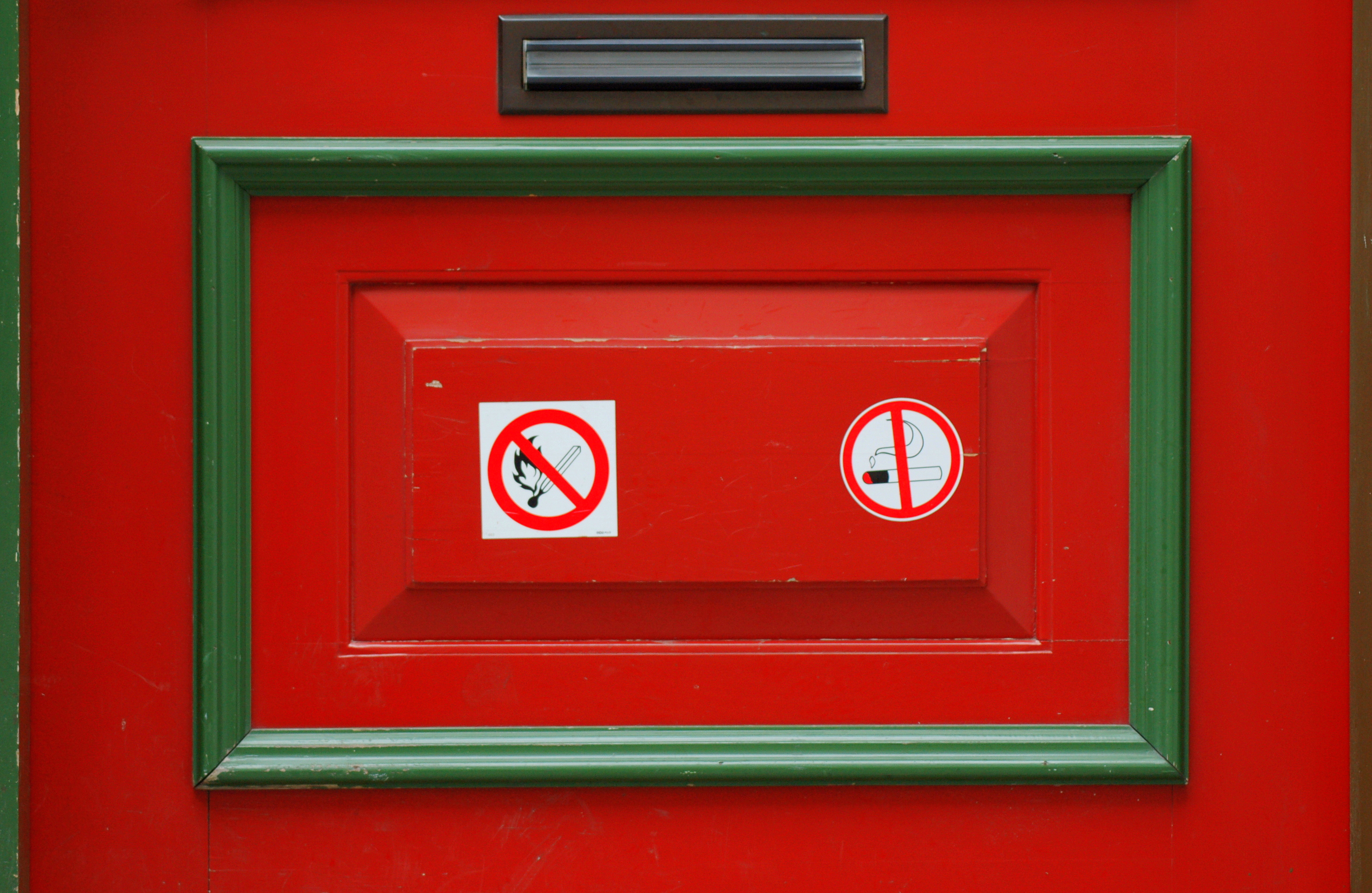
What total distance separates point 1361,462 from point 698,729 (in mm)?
810

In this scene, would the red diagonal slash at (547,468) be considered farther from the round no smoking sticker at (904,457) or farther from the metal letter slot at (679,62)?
the metal letter slot at (679,62)

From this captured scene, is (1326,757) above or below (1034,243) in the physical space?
below

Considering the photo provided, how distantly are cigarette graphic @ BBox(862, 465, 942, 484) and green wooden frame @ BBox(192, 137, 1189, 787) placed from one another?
0.23 meters

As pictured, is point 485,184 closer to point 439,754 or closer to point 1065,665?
point 439,754

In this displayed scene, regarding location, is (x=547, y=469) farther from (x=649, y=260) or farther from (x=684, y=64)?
(x=684, y=64)

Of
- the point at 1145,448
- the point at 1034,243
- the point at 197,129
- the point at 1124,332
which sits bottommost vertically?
the point at 1145,448

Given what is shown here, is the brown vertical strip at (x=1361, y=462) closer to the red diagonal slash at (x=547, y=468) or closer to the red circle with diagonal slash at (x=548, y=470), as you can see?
the red diagonal slash at (x=547, y=468)

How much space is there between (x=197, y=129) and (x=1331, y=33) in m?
1.29

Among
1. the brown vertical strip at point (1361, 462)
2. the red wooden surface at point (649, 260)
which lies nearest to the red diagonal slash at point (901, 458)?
the red wooden surface at point (649, 260)

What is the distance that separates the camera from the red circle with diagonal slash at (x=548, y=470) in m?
0.97

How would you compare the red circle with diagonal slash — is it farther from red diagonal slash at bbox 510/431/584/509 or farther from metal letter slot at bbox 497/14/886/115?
metal letter slot at bbox 497/14/886/115

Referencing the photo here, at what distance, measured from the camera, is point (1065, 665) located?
99cm

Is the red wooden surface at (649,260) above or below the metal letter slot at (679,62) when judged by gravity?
below

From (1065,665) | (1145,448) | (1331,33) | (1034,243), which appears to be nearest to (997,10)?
(1034,243)
